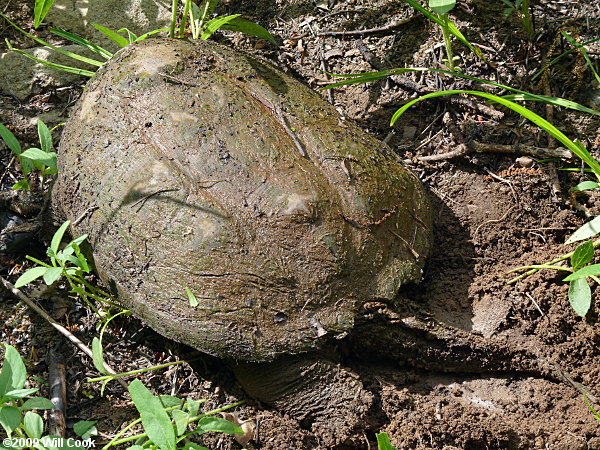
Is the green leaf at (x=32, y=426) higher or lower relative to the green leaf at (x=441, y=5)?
lower

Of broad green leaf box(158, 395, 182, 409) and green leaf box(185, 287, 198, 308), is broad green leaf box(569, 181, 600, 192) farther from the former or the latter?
broad green leaf box(158, 395, 182, 409)

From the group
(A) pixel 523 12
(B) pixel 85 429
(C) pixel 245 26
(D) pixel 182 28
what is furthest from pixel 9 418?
(A) pixel 523 12

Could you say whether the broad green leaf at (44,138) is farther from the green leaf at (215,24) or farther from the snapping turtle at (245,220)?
the green leaf at (215,24)

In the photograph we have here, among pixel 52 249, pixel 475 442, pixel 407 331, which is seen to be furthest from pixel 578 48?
pixel 52 249

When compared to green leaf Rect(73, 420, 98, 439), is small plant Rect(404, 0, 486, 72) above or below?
above

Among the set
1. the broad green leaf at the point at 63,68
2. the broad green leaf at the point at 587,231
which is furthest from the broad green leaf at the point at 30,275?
the broad green leaf at the point at 587,231

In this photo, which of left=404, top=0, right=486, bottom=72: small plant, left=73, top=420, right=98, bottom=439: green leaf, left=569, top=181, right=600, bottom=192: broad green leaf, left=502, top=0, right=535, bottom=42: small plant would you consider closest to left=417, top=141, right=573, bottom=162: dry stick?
left=569, top=181, right=600, bottom=192: broad green leaf
